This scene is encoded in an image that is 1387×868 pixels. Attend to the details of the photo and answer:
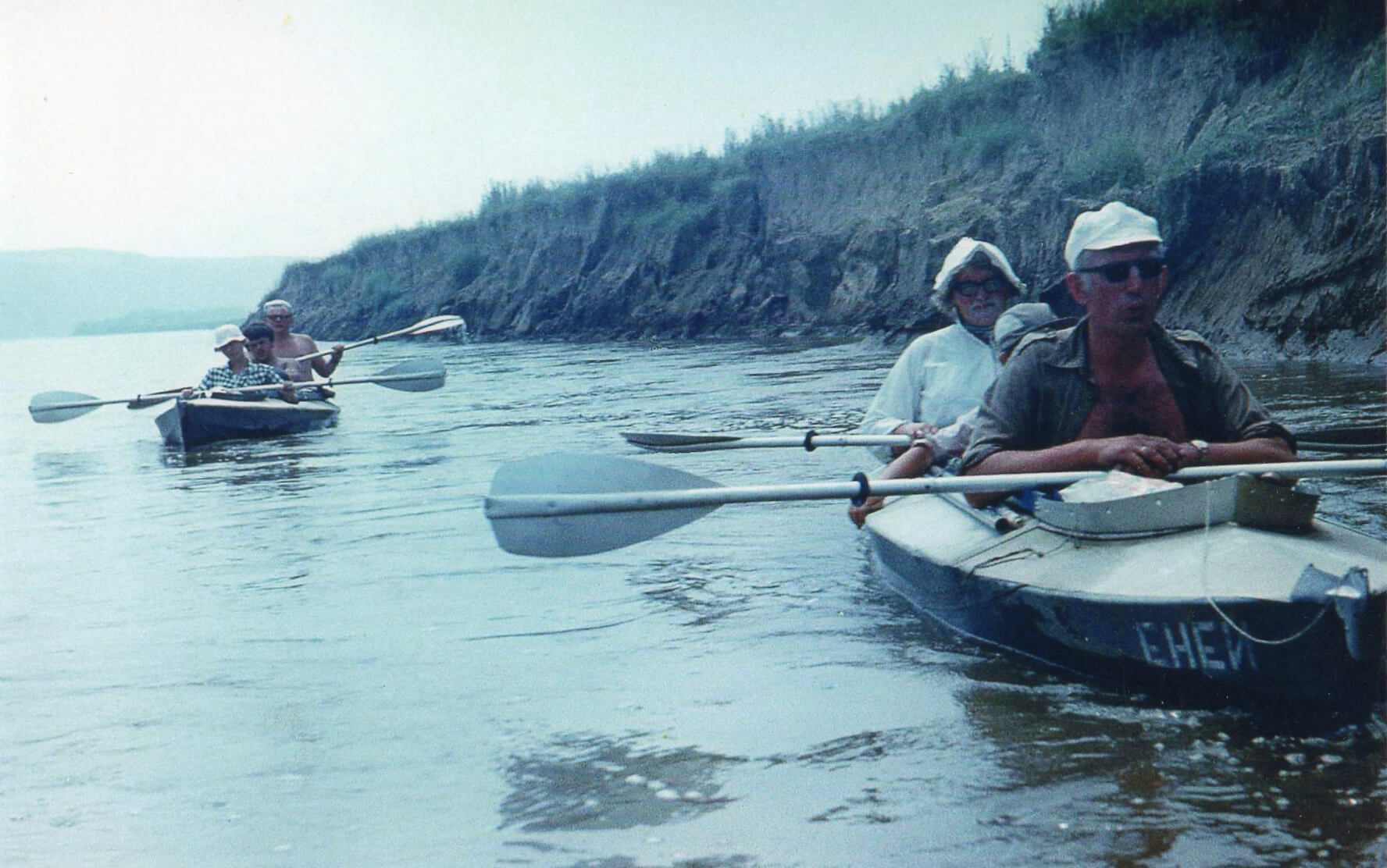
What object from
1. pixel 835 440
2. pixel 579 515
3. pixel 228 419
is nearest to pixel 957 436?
pixel 835 440

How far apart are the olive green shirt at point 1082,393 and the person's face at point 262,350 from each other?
1038cm

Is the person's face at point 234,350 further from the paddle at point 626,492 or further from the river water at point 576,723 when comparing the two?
the paddle at point 626,492

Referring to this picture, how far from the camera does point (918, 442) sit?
5.38 metres

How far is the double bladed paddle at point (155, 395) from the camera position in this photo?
1423 cm

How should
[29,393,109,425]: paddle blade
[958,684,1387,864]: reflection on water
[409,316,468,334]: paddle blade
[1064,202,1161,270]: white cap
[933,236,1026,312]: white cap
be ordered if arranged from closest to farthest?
1. [958,684,1387,864]: reflection on water
2. [1064,202,1161,270]: white cap
3. [933,236,1026,312]: white cap
4. [29,393,109,425]: paddle blade
5. [409,316,468,334]: paddle blade

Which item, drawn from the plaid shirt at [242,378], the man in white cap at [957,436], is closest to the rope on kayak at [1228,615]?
the man in white cap at [957,436]

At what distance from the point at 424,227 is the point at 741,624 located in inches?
1878

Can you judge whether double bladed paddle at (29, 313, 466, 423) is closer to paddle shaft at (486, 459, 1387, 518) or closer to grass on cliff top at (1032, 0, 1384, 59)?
paddle shaft at (486, 459, 1387, 518)

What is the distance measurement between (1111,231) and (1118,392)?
52 centimetres

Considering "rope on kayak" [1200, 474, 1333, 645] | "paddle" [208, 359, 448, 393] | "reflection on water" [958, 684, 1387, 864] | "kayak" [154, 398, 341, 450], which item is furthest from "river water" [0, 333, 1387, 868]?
"paddle" [208, 359, 448, 393]

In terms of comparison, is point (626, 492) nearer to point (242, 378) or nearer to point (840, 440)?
point (840, 440)

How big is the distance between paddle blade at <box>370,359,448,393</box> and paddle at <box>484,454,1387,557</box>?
33.8 feet

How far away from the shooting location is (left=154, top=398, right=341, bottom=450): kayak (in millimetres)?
12891

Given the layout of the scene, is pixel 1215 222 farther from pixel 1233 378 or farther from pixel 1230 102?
pixel 1233 378
